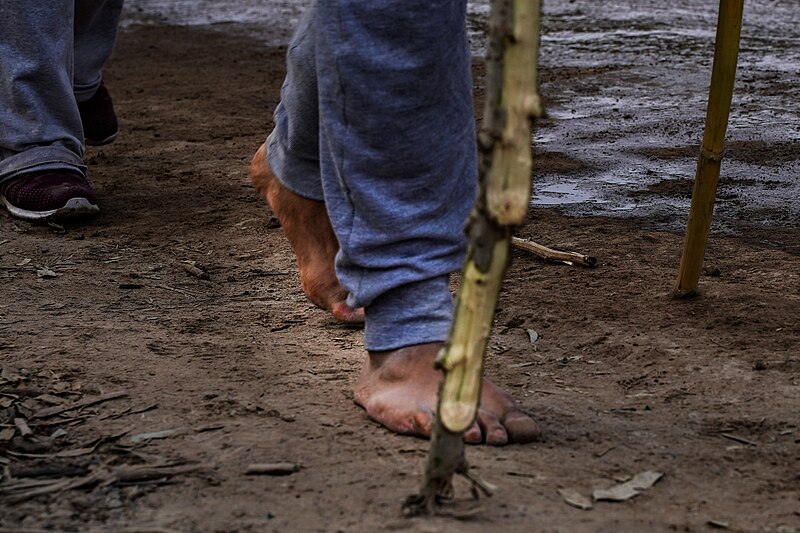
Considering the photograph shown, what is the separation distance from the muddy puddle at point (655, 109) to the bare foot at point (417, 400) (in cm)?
134

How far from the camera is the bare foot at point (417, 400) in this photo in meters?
1.89

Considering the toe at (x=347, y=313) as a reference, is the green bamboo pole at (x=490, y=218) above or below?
above

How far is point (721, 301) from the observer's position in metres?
2.55

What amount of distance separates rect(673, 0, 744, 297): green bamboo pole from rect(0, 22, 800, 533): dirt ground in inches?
2.8

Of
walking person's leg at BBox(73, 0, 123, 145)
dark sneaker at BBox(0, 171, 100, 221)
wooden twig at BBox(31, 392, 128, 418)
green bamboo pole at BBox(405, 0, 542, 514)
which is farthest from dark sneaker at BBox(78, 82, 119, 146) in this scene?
green bamboo pole at BBox(405, 0, 542, 514)

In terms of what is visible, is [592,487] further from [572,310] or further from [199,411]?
[572,310]

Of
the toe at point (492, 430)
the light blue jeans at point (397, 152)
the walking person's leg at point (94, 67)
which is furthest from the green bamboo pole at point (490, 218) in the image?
the walking person's leg at point (94, 67)

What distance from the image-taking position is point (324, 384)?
7.18ft

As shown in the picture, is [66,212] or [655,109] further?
[655,109]

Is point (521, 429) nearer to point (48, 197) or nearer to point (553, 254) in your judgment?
point (553, 254)

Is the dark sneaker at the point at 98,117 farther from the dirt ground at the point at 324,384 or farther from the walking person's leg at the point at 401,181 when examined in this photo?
the walking person's leg at the point at 401,181

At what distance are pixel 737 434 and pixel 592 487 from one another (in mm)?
346

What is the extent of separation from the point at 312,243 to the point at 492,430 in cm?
86

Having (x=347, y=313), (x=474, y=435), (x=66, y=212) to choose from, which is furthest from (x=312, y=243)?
(x=66, y=212)
